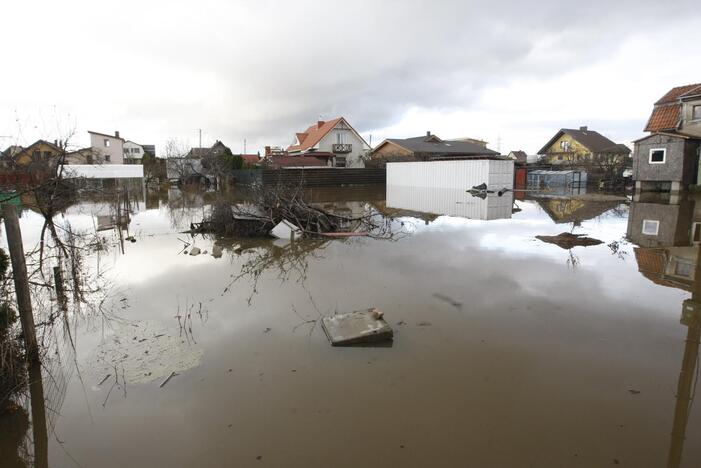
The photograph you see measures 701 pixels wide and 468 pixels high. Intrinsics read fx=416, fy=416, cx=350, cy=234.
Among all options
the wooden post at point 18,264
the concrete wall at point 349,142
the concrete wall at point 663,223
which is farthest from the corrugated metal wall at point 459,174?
the wooden post at point 18,264

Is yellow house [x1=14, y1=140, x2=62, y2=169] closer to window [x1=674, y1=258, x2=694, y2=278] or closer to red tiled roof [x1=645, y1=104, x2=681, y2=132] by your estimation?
window [x1=674, y1=258, x2=694, y2=278]

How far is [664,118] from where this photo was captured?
24.9 m

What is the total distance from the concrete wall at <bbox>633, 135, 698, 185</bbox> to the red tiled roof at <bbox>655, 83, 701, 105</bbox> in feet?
11.0

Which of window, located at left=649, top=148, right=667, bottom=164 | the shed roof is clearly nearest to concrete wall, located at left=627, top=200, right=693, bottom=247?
window, located at left=649, top=148, right=667, bottom=164

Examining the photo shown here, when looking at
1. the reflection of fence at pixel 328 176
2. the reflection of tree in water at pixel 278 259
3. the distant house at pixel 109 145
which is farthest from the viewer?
the distant house at pixel 109 145

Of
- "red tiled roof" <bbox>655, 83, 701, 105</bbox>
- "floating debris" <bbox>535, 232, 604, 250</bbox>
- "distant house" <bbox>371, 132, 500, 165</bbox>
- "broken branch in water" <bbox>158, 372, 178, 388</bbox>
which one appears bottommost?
"broken branch in water" <bbox>158, 372, 178, 388</bbox>

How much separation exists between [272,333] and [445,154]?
1550 inches

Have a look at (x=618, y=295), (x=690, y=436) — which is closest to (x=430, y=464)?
(x=690, y=436)

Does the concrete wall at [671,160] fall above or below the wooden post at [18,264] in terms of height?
above

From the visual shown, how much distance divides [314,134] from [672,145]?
35282 mm

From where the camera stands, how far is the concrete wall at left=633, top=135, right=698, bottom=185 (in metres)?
21.6

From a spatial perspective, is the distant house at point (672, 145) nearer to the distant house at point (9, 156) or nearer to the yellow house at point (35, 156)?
the yellow house at point (35, 156)

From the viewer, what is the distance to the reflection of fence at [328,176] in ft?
105

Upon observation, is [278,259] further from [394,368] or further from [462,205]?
[462,205]
